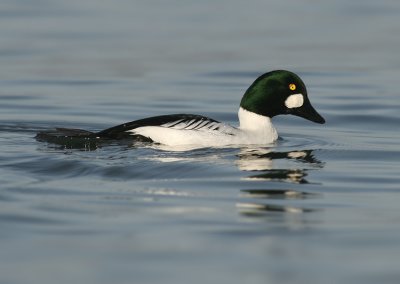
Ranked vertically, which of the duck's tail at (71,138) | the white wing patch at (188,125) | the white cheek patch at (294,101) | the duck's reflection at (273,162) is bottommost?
the duck's reflection at (273,162)

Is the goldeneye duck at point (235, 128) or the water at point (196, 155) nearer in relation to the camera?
the water at point (196, 155)

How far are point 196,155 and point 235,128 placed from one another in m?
1.09

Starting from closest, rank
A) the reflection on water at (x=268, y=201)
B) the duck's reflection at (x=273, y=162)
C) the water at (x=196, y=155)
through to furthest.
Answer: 1. the water at (x=196, y=155)
2. the reflection on water at (x=268, y=201)
3. the duck's reflection at (x=273, y=162)

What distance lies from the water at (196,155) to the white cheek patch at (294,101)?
0.41 meters

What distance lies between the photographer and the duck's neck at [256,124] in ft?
44.5

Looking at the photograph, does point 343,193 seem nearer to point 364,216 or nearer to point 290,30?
point 364,216

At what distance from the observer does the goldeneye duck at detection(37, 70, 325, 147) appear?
503 inches

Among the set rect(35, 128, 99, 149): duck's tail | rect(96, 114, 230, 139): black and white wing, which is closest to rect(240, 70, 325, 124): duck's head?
rect(96, 114, 230, 139): black and white wing

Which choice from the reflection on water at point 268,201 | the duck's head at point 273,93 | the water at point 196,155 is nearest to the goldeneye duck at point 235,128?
the duck's head at point 273,93

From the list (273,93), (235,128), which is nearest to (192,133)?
(235,128)

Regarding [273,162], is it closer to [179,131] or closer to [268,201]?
[179,131]

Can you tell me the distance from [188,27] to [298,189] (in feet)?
36.5

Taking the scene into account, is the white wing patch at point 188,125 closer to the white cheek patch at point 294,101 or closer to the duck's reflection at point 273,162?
the duck's reflection at point 273,162

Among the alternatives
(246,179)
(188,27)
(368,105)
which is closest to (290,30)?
(188,27)
